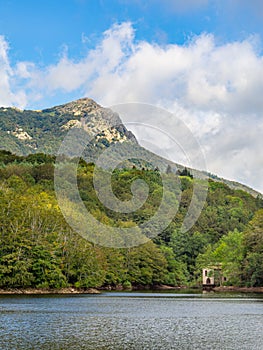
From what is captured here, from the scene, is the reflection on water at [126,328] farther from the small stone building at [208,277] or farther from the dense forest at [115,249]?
the small stone building at [208,277]

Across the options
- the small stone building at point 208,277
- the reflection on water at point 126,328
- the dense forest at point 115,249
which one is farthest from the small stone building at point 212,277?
the reflection on water at point 126,328

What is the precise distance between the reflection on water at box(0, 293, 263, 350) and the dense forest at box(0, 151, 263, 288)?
22945 mm

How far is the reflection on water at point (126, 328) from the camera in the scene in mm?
31906

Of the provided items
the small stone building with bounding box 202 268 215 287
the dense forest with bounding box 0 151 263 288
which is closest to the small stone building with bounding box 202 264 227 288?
the small stone building with bounding box 202 268 215 287

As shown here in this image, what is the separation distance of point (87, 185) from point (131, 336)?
113378 mm

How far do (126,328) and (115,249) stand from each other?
68857 mm

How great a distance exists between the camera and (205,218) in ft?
532

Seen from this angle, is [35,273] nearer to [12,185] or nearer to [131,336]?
[12,185]

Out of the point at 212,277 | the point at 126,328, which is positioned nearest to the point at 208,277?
the point at 212,277

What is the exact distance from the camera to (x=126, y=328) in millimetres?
39406

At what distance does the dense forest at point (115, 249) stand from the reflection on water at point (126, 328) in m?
22.9

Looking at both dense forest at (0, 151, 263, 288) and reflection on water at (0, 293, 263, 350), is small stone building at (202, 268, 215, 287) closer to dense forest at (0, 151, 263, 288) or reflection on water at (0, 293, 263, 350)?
dense forest at (0, 151, 263, 288)

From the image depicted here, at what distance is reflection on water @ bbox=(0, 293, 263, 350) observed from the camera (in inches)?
1256

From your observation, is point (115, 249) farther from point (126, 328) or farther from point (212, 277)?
point (126, 328)
